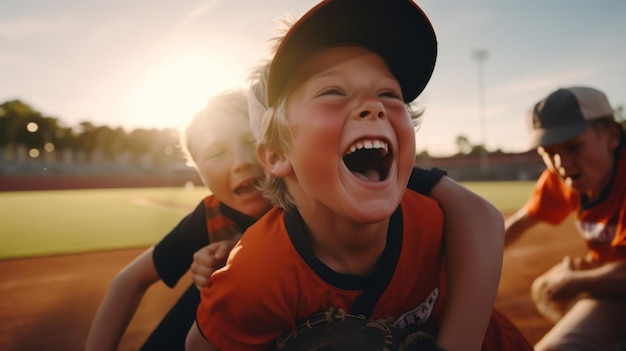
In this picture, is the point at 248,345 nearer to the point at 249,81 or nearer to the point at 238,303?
the point at 238,303

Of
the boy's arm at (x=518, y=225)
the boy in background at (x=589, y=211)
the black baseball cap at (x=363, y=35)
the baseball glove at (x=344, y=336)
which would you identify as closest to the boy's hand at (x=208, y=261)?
the baseball glove at (x=344, y=336)

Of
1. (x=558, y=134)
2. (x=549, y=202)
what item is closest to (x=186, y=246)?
(x=558, y=134)

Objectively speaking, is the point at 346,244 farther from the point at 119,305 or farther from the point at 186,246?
the point at 119,305

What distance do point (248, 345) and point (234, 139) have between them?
0.79 m

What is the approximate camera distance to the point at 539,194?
8.96 feet

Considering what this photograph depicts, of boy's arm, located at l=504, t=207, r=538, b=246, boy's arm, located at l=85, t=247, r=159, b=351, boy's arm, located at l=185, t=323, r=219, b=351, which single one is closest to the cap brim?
boy's arm, located at l=504, t=207, r=538, b=246

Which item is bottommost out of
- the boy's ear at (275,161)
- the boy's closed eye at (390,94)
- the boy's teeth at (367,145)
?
the boy's ear at (275,161)

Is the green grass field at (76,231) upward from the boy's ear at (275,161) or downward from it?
downward

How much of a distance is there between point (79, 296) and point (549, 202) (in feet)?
12.7

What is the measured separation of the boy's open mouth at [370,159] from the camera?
1.07 m

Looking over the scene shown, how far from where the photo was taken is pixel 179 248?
181 cm

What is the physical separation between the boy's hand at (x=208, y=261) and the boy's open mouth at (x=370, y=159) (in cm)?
63

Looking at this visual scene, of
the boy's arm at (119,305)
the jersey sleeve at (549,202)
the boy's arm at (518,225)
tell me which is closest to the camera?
the boy's arm at (119,305)

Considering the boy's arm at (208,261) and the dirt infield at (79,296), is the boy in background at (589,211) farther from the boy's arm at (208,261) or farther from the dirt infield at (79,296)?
the boy's arm at (208,261)
